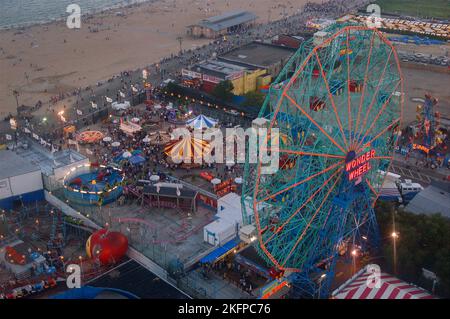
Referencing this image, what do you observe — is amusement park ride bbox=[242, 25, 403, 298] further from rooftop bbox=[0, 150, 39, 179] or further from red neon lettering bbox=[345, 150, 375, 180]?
rooftop bbox=[0, 150, 39, 179]

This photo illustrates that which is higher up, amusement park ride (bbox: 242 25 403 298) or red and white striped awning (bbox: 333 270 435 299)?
amusement park ride (bbox: 242 25 403 298)

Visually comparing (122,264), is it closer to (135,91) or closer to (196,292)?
(196,292)

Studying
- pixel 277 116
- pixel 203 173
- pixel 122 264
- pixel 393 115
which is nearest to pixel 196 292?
pixel 122 264

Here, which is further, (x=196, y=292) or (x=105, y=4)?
(x=105, y=4)

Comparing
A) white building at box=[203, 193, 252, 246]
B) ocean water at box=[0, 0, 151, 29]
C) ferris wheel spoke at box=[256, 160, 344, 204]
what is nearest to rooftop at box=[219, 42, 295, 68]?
white building at box=[203, 193, 252, 246]

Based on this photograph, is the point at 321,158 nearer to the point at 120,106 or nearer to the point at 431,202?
the point at 431,202

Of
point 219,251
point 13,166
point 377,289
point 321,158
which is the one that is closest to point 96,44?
point 13,166
